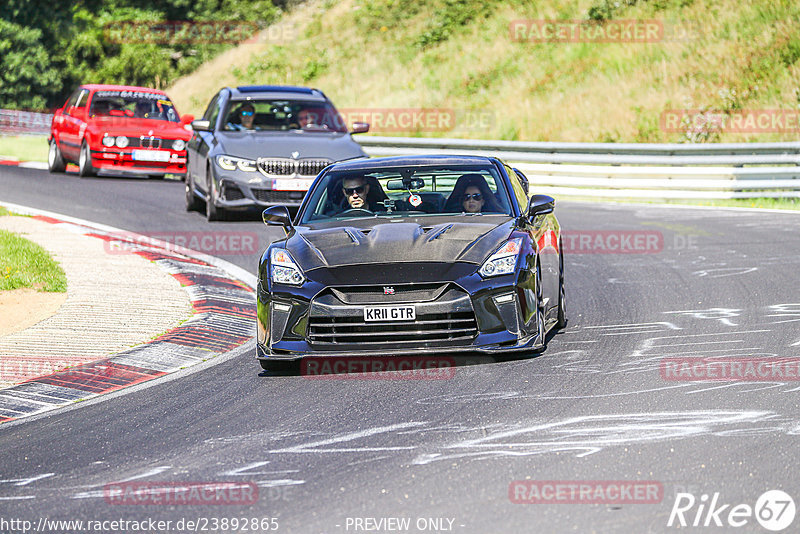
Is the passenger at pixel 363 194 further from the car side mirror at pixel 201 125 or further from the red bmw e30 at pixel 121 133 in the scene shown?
the red bmw e30 at pixel 121 133

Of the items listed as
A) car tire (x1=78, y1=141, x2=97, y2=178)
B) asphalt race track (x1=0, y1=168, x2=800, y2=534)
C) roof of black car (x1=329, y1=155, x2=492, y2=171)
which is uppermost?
roof of black car (x1=329, y1=155, x2=492, y2=171)

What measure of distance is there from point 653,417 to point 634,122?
959 inches

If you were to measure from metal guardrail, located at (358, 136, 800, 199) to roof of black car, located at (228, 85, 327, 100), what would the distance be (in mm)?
3697

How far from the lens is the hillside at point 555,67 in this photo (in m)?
30.4

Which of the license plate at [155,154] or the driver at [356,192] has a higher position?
the driver at [356,192]

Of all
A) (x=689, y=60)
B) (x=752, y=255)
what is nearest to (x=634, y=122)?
(x=689, y=60)

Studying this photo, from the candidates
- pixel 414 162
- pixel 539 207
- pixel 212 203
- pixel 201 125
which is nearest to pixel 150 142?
pixel 201 125

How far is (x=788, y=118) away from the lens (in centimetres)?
2778

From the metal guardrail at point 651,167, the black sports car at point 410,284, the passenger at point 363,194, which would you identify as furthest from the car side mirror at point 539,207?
the metal guardrail at point 651,167

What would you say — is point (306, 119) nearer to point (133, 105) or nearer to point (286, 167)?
point (286, 167)

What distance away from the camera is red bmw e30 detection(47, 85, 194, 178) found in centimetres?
2253

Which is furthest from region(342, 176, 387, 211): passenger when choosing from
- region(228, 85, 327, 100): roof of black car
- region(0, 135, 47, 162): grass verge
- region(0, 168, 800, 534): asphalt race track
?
region(0, 135, 47, 162): grass verge

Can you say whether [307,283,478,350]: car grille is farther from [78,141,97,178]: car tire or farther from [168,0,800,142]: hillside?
[168,0,800,142]: hillside

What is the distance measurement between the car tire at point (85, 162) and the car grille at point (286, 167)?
25.1 ft
